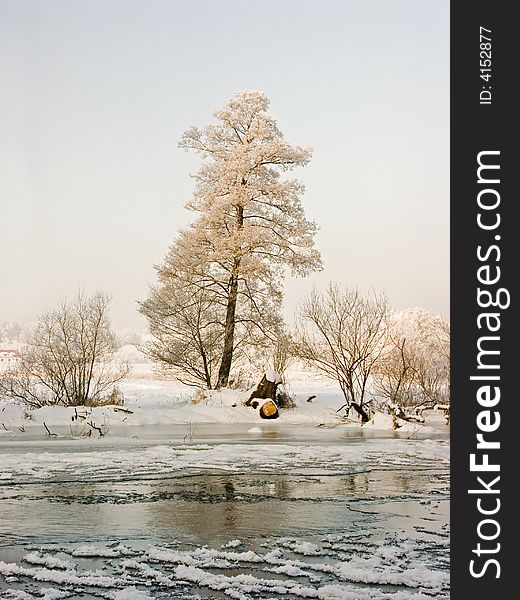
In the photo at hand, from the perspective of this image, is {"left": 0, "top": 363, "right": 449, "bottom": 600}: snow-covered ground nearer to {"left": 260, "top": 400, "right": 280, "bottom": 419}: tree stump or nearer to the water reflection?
the water reflection

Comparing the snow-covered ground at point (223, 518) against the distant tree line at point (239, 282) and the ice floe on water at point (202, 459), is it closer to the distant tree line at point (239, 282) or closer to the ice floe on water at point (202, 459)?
the ice floe on water at point (202, 459)

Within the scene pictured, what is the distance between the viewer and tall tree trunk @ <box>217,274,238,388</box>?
17812mm

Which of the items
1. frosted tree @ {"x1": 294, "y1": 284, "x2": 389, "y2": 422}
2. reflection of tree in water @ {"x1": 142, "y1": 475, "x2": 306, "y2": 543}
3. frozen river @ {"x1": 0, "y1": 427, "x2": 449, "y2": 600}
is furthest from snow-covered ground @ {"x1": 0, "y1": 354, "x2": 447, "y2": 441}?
reflection of tree in water @ {"x1": 142, "y1": 475, "x2": 306, "y2": 543}

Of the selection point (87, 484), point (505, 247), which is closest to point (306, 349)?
point (87, 484)

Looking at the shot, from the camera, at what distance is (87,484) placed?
6.53 meters

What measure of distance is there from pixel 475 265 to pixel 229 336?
14.7m

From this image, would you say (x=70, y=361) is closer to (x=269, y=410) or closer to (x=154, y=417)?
(x=154, y=417)

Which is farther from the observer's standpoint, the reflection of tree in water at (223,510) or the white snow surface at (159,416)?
the white snow surface at (159,416)

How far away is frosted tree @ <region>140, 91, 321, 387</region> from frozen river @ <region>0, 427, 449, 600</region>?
939 cm

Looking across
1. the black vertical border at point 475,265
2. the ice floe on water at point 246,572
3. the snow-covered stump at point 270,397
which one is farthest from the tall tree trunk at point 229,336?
the black vertical border at point 475,265

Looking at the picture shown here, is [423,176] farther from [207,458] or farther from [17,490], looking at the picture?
[17,490]

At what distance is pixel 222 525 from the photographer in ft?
16.1

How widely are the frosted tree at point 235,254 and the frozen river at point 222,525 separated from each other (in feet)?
30.8

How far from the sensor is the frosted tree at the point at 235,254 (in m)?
18.1
